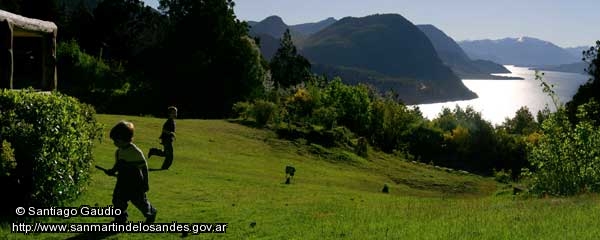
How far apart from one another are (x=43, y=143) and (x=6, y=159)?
103cm

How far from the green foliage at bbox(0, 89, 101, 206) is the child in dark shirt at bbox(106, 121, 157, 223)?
89.2 inches

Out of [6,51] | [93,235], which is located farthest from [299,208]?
[6,51]

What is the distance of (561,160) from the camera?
25.2 meters

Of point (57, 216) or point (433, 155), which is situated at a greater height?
point (57, 216)

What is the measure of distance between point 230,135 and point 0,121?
113ft

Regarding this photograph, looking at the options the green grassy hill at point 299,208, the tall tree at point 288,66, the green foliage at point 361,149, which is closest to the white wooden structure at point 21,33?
the green grassy hill at point 299,208

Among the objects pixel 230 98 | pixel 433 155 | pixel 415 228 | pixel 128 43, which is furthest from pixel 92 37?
pixel 415 228

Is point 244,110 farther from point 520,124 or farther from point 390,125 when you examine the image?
point 520,124

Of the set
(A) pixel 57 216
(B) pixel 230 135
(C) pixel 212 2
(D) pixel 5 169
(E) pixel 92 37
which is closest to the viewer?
(D) pixel 5 169

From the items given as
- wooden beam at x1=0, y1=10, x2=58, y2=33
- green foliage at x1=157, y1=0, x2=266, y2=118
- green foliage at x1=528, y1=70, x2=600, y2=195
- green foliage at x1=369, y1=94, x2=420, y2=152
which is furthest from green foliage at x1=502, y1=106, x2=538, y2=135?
wooden beam at x1=0, y1=10, x2=58, y2=33

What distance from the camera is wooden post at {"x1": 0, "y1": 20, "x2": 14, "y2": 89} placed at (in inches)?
610

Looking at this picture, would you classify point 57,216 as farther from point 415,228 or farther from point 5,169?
point 415,228

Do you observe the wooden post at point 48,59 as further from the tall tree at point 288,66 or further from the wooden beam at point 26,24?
the tall tree at point 288,66

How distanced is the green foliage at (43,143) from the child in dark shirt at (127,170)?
2.26 metres
